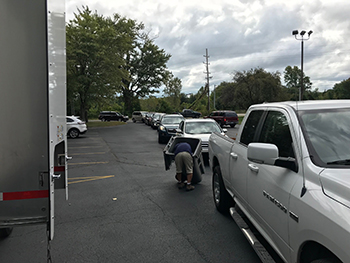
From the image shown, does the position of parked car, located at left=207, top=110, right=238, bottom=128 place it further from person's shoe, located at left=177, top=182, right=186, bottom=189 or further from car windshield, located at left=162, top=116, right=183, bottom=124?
person's shoe, located at left=177, top=182, right=186, bottom=189

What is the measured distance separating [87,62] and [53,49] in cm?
2990

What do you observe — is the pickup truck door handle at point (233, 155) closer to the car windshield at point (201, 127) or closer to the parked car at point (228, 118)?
the car windshield at point (201, 127)

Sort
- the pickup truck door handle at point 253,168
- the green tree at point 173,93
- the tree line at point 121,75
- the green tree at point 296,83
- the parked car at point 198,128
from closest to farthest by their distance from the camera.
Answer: the pickup truck door handle at point 253,168 → the parked car at point 198,128 → the green tree at point 296,83 → the tree line at point 121,75 → the green tree at point 173,93

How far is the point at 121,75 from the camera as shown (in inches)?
1330

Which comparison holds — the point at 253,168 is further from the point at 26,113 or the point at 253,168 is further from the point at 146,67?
the point at 146,67

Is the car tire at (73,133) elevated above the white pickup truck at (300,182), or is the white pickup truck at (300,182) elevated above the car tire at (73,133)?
the white pickup truck at (300,182)

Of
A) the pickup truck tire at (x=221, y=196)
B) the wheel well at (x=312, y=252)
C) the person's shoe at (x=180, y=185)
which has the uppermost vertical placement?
the wheel well at (x=312, y=252)

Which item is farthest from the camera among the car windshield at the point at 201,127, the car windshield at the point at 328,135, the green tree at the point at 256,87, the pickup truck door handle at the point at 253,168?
the green tree at the point at 256,87

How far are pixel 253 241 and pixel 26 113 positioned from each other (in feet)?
8.52

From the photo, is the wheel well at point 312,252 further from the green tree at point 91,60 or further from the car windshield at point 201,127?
the green tree at point 91,60

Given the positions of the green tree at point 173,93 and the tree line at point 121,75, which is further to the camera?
the green tree at point 173,93

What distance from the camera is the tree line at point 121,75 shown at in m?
29.3

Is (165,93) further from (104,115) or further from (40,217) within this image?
(40,217)

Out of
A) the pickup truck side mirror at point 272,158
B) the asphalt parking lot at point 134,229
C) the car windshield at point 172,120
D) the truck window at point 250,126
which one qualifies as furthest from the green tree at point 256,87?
the pickup truck side mirror at point 272,158
